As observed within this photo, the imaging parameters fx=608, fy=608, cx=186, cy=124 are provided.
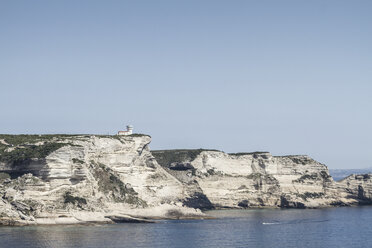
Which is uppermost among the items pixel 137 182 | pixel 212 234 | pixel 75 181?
pixel 137 182

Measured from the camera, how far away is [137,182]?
314 feet

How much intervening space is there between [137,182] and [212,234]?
84.1 ft

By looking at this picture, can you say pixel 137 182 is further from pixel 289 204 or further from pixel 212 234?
pixel 289 204

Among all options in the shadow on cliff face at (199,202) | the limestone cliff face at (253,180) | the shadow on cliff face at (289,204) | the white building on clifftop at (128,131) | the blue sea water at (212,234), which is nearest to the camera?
the blue sea water at (212,234)

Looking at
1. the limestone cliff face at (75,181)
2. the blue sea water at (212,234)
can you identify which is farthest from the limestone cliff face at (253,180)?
the blue sea water at (212,234)

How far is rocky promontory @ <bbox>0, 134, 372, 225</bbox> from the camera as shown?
248 feet

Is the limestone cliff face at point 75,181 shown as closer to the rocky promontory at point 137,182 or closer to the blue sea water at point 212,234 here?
the rocky promontory at point 137,182

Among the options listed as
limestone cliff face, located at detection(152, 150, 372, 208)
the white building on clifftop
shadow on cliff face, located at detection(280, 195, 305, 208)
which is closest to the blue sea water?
limestone cliff face, located at detection(152, 150, 372, 208)

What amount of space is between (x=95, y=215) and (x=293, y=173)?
195 ft

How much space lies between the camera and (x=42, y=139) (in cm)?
8562

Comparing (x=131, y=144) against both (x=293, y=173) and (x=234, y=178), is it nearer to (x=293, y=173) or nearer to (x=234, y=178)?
(x=234, y=178)

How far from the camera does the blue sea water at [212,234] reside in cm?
6288

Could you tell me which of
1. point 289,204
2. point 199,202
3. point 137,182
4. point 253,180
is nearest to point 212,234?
point 137,182

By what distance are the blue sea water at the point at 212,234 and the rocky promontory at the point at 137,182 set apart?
3.81 meters
